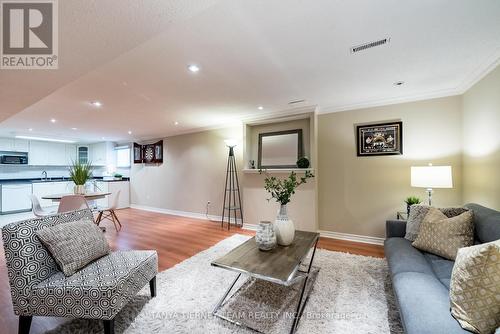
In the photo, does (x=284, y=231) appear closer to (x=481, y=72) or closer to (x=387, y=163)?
(x=387, y=163)

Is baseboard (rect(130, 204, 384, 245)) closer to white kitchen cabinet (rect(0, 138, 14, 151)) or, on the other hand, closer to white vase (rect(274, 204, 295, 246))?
white vase (rect(274, 204, 295, 246))

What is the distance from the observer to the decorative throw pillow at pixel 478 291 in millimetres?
986

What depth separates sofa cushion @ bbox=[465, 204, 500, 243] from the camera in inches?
60.5

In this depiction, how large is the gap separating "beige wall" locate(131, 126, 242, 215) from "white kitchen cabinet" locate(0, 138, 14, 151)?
11.6 ft

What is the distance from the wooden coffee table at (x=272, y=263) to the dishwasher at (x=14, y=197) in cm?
709

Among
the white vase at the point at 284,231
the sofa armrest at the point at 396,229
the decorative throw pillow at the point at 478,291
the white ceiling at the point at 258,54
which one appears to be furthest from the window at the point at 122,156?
the decorative throw pillow at the point at 478,291

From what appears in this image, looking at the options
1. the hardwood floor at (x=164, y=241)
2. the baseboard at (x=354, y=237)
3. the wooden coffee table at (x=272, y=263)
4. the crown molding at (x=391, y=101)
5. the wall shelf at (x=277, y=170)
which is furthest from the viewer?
the wall shelf at (x=277, y=170)

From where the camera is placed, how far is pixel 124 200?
6.67m

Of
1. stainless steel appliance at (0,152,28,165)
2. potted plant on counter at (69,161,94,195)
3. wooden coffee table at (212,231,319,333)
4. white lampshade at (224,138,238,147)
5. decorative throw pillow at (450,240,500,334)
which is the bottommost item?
wooden coffee table at (212,231,319,333)

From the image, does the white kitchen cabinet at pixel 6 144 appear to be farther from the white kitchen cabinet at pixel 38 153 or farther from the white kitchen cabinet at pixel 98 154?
the white kitchen cabinet at pixel 98 154

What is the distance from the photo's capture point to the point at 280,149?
13.3 feet

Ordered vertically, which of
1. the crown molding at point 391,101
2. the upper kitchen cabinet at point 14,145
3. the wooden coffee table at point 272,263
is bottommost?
the wooden coffee table at point 272,263

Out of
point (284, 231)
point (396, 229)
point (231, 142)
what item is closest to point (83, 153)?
point (231, 142)

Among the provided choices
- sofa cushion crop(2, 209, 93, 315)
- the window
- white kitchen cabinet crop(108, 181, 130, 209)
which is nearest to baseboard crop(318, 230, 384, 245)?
sofa cushion crop(2, 209, 93, 315)
